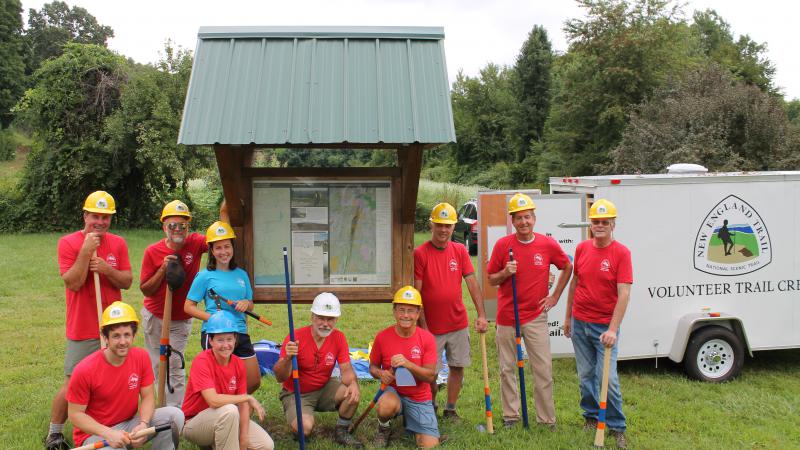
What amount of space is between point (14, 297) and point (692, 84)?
20.2 m

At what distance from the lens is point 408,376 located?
5.61 m

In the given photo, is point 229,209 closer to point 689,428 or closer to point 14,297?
point 689,428

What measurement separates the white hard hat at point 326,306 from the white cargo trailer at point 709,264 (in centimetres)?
387

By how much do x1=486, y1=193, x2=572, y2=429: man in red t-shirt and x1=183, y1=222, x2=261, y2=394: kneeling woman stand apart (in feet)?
7.46

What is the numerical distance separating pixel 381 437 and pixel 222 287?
189 centimetres

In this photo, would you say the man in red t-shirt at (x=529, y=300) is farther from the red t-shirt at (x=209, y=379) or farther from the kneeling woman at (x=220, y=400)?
the red t-shirt at (x=209, y=379)

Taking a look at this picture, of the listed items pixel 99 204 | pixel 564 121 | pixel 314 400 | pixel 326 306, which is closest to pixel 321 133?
pixel 326 306

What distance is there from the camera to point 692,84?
70.6 feet

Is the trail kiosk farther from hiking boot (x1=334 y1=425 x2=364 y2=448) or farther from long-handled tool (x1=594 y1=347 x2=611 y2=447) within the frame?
long-handled tool (x1=594 y1=347 x2=611 y2=447)

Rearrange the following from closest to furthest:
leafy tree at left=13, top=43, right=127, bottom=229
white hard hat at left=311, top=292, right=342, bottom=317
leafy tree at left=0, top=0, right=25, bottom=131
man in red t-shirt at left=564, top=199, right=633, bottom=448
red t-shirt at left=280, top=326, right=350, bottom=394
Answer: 1. white hard hat at left=311, top=292, right=342, bottom=317
2. red t-shirt at left=280, top=326, right=350, bottom=394
3. man in red t-shirt at left=564, top=199, right=633, bottom=448
4. leafy tree at left=13, top=43, right=127, bottom=229
5. leafy tree at left=0, top=0, right=25, bottom=131

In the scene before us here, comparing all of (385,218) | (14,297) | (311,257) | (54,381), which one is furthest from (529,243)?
(14,297)

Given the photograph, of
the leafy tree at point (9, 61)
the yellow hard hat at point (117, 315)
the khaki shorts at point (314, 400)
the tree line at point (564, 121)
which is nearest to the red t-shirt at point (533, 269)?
the khaki shorts at point (314, 400)

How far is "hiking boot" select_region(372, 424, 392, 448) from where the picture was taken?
5.59 m

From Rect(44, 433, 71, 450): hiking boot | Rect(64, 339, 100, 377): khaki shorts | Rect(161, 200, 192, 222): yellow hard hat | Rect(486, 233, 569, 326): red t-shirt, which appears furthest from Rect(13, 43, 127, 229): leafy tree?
Rect(486, 233, 569, 326): red t-shirt
